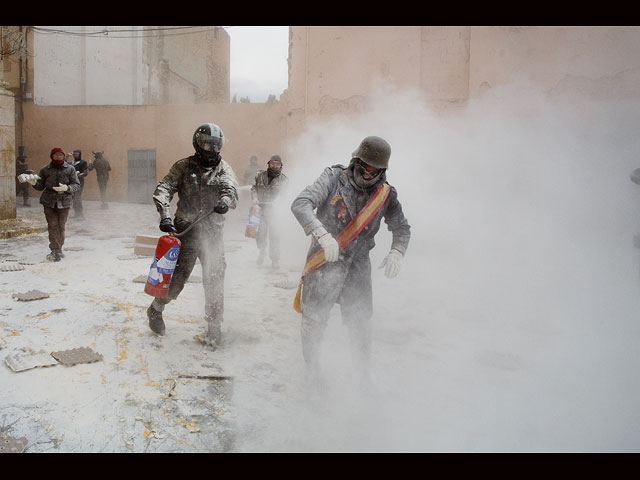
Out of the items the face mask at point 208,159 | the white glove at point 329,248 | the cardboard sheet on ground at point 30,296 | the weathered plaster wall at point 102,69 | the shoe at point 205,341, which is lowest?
the shoe at point 205,341

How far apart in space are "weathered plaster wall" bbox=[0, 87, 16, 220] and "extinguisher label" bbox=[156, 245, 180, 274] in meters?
8.13

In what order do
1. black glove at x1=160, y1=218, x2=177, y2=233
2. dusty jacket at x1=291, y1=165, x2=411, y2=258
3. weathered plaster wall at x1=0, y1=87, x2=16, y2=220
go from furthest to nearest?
weathered plaster wall at x1=0, y1=87, x2=16, y2=220 < black glove at x1=160, y1=218, x2=177, y2=233 < dusty jacket at x1=291, y1=165, x2=411, y2=258

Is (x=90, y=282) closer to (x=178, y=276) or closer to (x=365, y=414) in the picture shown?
(x=178, y=276)

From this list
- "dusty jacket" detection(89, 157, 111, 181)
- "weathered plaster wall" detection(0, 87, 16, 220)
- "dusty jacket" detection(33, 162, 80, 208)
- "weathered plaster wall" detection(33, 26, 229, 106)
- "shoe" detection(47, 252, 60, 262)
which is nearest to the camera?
"dusty jacket" detection(33, 162, 80, 208)

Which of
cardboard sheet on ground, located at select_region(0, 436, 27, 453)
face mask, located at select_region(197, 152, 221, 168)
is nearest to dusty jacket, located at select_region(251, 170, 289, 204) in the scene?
face mask, located at select_region(197, 152, 221, 168)

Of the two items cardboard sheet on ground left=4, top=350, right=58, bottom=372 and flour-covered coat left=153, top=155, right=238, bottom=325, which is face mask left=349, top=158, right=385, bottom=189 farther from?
cardboard sheet on ground left=4, top=350, right=58, bottom=372

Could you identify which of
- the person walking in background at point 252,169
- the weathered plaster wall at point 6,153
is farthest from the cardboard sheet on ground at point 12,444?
the person walking in background at point 252,169

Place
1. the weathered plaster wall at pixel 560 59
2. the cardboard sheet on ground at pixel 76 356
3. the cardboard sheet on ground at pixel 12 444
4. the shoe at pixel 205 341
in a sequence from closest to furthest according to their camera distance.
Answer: the cardboard sheet on ground at pixel 12 444
the cardboard sheet on ground at pixel 76 356
the shoe at pixel 205 341
the weathered plaster wall at pixel 560 59

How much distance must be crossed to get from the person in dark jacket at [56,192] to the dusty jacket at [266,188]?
2800mm

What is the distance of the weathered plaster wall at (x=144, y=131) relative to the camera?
51.9 ft

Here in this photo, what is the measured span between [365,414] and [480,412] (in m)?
0.79

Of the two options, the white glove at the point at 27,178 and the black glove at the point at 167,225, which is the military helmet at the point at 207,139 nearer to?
the black glove at the point at 167,225

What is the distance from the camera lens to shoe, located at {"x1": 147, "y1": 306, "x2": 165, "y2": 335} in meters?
4.07

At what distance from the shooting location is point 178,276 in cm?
390
